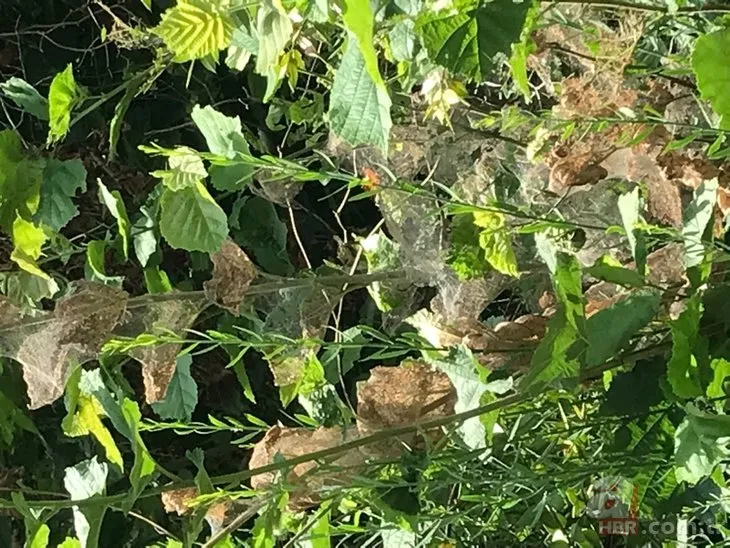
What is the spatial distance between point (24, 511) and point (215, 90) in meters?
0.74

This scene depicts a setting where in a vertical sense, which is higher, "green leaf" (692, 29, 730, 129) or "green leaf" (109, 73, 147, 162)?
"green leaf" (692, 29, 730, 129)

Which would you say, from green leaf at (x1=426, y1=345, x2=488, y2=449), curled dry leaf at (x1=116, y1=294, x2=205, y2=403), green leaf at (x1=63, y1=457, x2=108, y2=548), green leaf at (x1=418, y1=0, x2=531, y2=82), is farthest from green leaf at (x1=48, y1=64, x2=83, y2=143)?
green leaf at (x1=418, y1=0, x2=531, y2=82)

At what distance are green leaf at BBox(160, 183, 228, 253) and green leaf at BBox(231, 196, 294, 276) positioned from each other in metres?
0.30

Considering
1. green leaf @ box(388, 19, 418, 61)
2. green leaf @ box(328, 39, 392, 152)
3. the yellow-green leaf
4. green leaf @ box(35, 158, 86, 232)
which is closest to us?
green leaf @ box(328, 39, 392, 152)

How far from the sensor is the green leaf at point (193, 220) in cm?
78

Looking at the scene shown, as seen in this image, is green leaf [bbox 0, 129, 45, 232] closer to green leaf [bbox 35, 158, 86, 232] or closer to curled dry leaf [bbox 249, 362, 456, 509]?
green leaf [bbox 35, 158, 86, 232]

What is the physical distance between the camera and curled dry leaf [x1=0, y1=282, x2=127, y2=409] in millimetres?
795

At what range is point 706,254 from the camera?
1.99 ft

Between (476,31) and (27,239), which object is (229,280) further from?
(476,31)

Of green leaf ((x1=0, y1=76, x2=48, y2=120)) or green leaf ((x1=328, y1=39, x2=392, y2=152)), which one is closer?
green leaf ((x1=328, y1=39, x2=392, y2=152))

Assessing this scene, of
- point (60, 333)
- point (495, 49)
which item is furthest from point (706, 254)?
point (60, 333)

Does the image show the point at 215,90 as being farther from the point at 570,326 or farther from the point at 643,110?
the point at 570,326

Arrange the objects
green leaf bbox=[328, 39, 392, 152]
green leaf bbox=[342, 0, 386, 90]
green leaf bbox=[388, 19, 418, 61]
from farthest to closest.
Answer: green leaf bbox=[388, 19, 418, 61] < green leaf bbox=[328, 39, 392, 152] < green leaf bbox=[342, 0, 386, 90]
